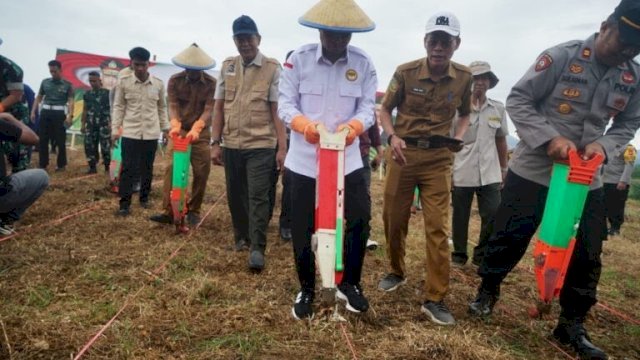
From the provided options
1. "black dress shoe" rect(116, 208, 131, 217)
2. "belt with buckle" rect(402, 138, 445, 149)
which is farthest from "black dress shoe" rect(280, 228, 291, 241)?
"belt with buckle" rect(402, 138, 445, 149)

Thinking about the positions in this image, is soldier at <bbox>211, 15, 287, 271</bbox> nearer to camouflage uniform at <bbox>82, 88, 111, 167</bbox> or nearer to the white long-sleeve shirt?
the white long-sleeve shirt

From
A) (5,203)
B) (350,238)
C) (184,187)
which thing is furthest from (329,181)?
(184,187)

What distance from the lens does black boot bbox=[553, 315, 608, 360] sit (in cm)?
269

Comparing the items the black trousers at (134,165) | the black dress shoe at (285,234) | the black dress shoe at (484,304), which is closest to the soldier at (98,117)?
the black trousers at (134,165)

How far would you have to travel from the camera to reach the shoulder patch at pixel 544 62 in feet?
9.22

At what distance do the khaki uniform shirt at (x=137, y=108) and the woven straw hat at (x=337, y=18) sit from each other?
12.9ft

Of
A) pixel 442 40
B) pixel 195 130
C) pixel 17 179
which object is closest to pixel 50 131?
pixel 195 130

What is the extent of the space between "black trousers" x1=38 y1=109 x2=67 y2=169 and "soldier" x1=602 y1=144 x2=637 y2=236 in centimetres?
1028

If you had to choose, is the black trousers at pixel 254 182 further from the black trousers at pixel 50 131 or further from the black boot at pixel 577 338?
the black trousers at pixel 50 131

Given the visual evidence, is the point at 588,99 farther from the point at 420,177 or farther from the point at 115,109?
the point at 115,109

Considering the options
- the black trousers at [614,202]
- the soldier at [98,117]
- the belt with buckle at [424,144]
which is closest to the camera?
the belt with buckle at [424,144]

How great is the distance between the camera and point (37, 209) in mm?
5762

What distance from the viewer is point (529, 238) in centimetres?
302

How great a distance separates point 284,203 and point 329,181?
2811mm
